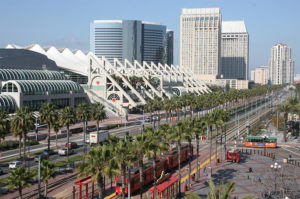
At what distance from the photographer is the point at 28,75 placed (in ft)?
405

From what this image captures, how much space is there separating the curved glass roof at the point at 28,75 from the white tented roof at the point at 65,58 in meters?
17.8

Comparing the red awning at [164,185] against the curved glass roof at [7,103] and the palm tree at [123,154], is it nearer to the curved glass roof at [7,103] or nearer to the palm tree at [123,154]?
the palm tree at [123,154]

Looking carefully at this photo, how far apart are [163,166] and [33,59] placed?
305ft

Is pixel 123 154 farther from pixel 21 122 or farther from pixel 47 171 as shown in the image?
pixel 21 122

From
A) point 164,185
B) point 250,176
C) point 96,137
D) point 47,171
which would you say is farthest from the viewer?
point 96,137

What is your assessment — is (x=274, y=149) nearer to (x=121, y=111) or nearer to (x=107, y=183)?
(x=107, y=183)

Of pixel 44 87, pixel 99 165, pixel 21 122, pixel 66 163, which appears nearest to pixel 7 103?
pixel 44 87

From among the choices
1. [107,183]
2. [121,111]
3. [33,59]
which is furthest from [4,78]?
[107,183]

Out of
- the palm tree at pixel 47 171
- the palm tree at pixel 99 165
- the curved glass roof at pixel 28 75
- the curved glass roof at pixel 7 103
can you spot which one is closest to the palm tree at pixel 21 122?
the palm tree at pixel 47 171

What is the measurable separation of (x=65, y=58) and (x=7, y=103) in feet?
224

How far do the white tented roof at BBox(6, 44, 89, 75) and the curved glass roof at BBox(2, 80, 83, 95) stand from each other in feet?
76.2

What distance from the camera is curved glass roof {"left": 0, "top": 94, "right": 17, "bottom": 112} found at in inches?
3898

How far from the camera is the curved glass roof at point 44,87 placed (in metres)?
108

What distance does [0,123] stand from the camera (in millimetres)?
56750
